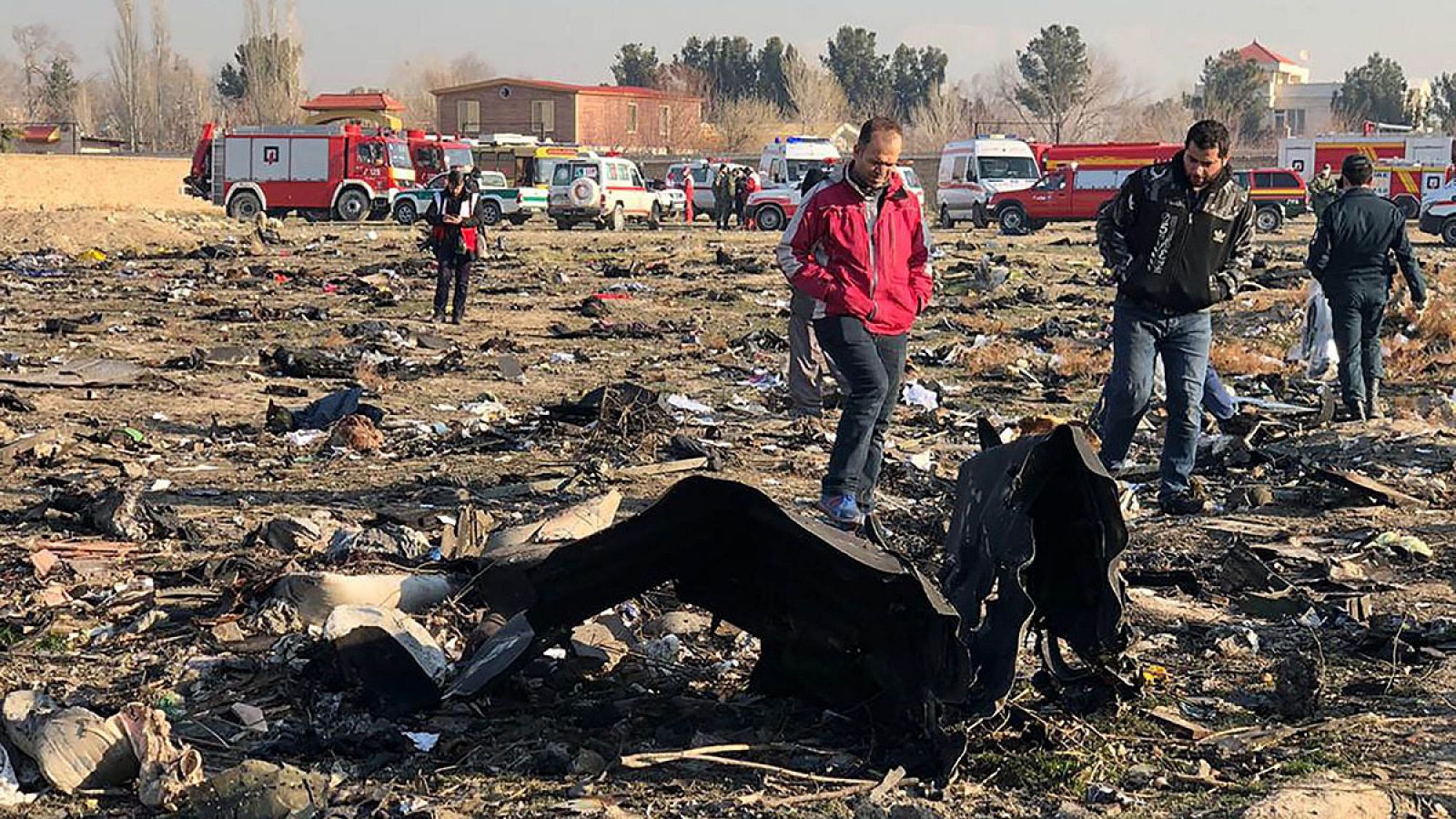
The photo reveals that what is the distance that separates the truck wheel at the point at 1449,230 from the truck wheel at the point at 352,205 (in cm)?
2469

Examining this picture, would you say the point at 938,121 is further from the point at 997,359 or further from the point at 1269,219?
the point at 997,359

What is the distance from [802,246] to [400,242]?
23.8 meters

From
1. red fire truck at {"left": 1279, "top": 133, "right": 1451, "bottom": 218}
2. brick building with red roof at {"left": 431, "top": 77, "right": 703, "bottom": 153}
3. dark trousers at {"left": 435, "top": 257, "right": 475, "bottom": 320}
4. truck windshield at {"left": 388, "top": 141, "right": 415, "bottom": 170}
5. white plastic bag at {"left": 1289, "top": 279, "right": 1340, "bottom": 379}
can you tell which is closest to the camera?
white plastic bag at {"left": 1289, "top": 279, "right": 1340, "bottom": 379}

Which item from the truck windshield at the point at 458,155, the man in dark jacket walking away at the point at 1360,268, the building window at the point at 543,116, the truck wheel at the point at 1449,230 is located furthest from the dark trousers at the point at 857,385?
the building window at the point at 543,116

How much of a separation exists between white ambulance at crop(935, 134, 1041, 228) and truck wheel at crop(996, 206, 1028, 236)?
61cm

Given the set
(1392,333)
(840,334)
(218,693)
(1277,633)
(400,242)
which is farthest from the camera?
(400,242)

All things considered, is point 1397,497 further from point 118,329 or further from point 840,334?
Result: point 118,329

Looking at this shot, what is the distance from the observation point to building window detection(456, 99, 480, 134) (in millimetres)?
89375

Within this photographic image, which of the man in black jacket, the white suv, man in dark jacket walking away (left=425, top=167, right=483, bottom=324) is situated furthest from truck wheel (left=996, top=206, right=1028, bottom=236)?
the man in black jacket

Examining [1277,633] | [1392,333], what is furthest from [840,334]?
[1392,333]

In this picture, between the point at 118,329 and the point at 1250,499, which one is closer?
the point at 1250,499

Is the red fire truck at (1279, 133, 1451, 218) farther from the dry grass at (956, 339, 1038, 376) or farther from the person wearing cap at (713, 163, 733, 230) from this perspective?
the dry grass at (956, 339, 1038, 376)

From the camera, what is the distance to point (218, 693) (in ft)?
14.9

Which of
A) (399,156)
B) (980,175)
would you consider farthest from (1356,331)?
(399,156)
